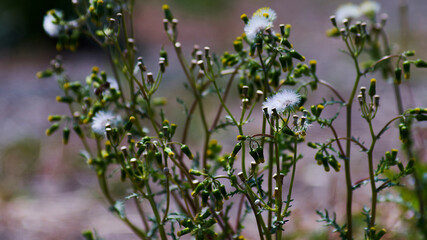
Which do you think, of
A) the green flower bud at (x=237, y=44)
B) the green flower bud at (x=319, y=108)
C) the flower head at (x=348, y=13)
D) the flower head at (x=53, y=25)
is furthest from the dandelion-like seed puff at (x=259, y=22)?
the flower head at (x=53, y=25)

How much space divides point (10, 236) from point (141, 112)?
84.3 inches

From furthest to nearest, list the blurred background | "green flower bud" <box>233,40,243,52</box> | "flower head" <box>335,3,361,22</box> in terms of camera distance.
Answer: the blurred background, "flower head" <box>335,3,361,22</box>, "green flower bud" <box>233,40,243,52</box>

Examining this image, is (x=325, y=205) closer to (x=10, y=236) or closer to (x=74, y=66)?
(x=10, y=236)

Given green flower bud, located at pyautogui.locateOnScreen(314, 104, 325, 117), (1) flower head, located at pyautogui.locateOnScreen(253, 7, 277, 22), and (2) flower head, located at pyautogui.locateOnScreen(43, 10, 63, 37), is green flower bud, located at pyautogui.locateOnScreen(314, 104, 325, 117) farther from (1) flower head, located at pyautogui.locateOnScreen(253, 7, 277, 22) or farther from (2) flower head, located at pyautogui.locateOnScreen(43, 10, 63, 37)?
(2) flower head, located at pyautogui.locateOnScreen(43, 10, 63, 37)

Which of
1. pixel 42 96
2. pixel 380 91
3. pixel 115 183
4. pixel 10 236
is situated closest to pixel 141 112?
pixel 10 236

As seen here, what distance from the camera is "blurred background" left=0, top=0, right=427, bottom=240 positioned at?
4.26 meters

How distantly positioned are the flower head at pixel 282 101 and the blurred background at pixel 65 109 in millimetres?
1581

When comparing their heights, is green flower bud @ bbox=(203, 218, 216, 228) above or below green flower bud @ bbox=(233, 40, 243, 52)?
below

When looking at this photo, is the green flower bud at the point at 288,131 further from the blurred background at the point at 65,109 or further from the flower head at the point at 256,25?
the blurred background at the point at 65,109

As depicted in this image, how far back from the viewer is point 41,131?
6129mm

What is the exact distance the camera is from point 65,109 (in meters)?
6.81

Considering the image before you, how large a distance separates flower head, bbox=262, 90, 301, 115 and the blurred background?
1.58 meters

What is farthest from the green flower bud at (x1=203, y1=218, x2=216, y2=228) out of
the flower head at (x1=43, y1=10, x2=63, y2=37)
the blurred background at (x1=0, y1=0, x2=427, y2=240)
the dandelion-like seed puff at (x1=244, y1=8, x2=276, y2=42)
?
the blurred background at (x1=0, y1=0, x2=427, y2=240)

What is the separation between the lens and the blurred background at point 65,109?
4262mm
